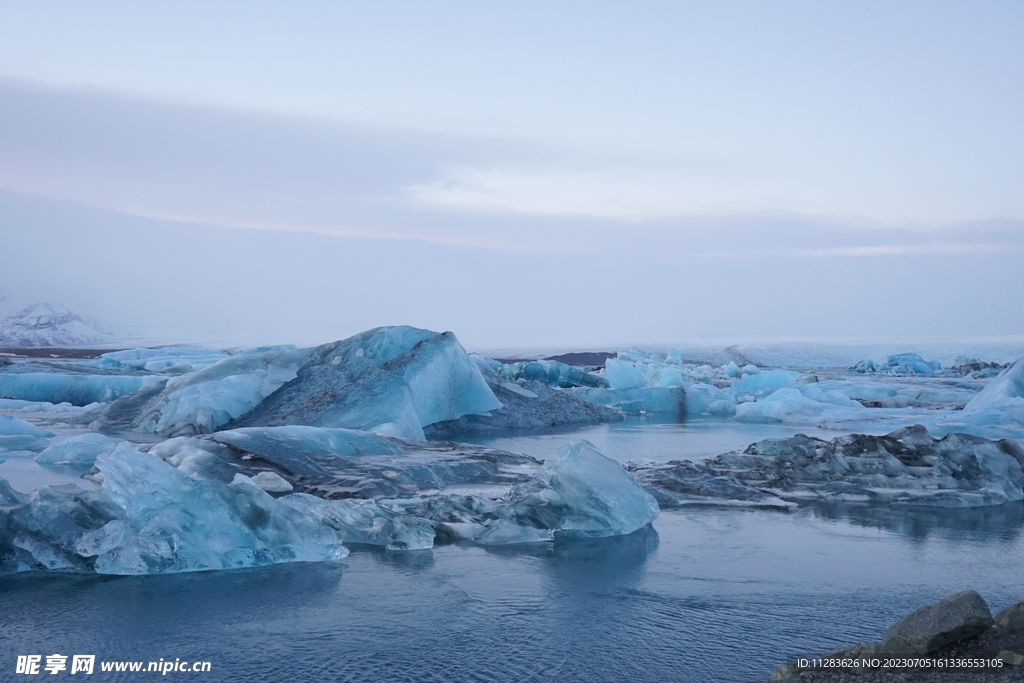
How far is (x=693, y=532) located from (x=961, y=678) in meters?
2.59

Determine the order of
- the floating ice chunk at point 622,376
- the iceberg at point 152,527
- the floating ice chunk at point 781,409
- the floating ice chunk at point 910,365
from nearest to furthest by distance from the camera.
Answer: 1. the iceberg at point 152,527
2. the floating ice chunk at point 781,409
3. the floating ice chunk at point 622,376
4. the floating ice chunk at point 910,365

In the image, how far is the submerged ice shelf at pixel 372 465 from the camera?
407cm

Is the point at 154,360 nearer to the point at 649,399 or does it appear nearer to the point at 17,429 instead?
the point at 649,399

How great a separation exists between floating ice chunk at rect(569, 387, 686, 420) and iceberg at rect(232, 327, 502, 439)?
5.13m

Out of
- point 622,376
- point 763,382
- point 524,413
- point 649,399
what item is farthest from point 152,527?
point 763,382

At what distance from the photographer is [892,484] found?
6.59 metres

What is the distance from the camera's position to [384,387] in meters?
9.71

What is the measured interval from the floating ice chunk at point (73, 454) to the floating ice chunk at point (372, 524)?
3133mm

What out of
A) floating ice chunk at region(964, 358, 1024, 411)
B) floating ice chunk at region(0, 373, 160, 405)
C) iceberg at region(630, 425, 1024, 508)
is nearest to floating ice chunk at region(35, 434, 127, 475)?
iceberg at region(630, 425, 1024, 508)

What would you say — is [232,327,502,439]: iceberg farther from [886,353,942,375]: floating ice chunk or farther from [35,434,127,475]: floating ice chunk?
[886,353,942,375]: floating ice chunk

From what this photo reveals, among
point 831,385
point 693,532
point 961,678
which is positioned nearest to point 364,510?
point 693,532

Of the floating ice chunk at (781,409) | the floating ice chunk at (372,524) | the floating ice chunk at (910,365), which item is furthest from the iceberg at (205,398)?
the floating ice chunk at (910,365)

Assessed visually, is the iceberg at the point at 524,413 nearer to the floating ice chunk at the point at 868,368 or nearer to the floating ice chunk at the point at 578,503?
the floating ice chunk at the point at 578,503

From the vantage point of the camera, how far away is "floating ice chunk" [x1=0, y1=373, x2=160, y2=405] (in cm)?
1471
